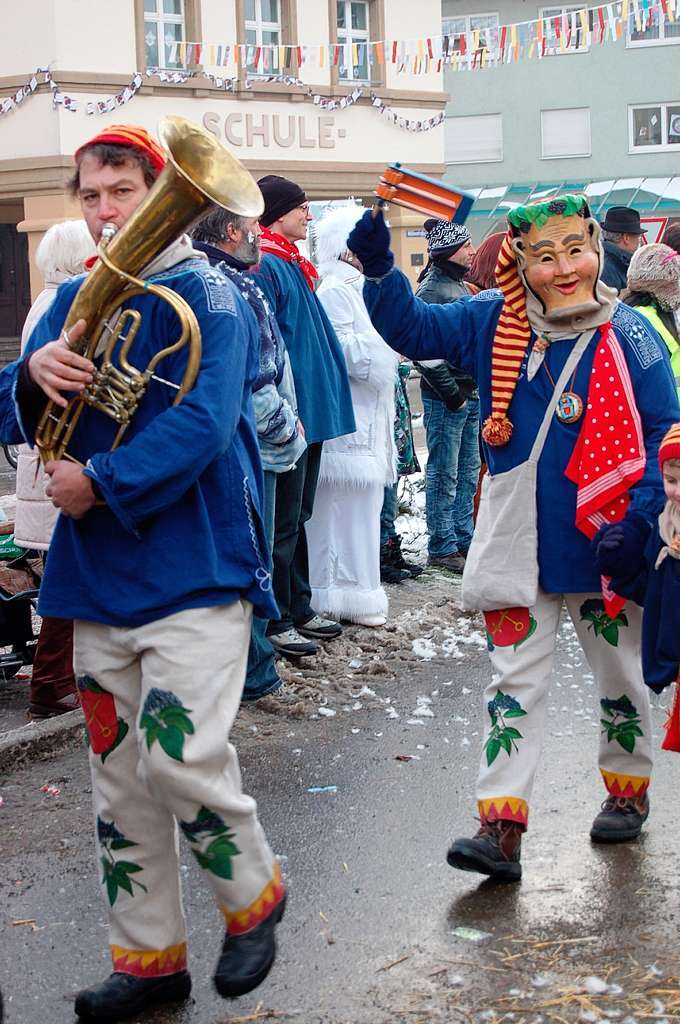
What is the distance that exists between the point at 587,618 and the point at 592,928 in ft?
3.15

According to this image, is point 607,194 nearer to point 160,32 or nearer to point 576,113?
point 576,113

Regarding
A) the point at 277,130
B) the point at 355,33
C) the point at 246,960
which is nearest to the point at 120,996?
the point at 246,960

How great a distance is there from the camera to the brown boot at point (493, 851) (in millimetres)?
4180

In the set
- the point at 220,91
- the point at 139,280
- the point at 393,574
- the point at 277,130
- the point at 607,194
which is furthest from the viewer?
the point at 607,194

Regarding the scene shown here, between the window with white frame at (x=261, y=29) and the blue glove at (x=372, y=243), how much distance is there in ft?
77.5

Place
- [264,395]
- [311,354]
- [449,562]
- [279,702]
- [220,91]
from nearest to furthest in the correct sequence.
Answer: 1. [264,395]
2. [279,702]
3. [311,354]
4. [449,562]
5. [220,91]

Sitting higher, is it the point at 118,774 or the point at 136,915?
the point at 118,774

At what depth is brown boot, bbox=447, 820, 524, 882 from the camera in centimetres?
418

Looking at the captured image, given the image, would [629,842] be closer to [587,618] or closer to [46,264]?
[587,618]

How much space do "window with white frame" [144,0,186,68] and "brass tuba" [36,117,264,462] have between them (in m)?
23.9

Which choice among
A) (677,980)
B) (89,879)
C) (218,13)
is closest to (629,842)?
(677,980)

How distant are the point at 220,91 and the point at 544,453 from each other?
77.1ft

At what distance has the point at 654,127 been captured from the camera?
39.4m

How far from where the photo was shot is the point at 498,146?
39938mm
